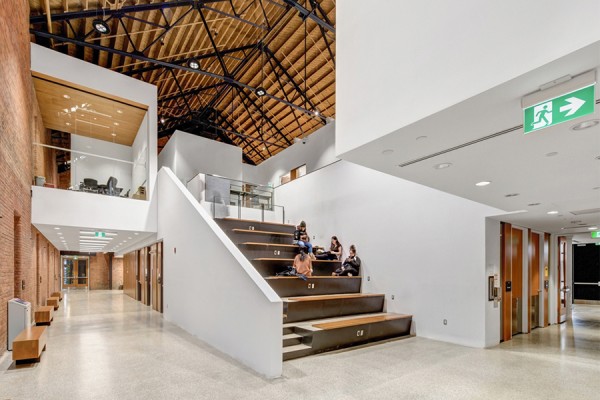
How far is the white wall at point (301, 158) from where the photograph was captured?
14.0 meters

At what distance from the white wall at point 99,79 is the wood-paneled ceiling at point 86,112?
207 millimetres

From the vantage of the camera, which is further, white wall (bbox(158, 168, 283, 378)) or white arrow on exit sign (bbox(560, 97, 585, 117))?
white wall (bbox(158, 168, 283, 378))

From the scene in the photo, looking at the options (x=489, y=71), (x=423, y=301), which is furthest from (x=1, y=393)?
(x=423, y=301)

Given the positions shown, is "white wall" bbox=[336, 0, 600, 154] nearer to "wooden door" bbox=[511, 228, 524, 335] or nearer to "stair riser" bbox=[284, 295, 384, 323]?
"stair riser" bbox=[284, 295, 384, 323]

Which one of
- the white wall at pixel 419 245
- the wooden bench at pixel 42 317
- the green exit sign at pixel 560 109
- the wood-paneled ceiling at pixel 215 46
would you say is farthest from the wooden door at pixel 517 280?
the wooden bench at pixel 42 317

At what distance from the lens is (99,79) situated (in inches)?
385

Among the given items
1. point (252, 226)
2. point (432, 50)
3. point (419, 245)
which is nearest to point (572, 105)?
point (432, 50)

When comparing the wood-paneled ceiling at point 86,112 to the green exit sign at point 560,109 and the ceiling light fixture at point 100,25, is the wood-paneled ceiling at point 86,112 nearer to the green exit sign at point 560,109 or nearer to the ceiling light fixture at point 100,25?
the ceiling light fixture at point 100,25

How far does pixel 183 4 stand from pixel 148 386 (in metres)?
A: 9.34

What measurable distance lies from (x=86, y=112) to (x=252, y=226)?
21.4 ft

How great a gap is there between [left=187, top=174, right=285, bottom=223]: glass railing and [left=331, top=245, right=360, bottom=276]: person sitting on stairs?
3984mm

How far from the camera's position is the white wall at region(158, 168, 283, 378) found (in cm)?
493

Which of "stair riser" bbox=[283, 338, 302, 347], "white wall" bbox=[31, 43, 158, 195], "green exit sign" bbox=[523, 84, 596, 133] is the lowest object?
"stair riser" bbox=[283, 338, 302, 347]

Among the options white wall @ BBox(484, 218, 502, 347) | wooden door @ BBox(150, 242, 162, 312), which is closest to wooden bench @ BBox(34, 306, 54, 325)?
wooden door @ BBox(150, 242, 162, 312)
